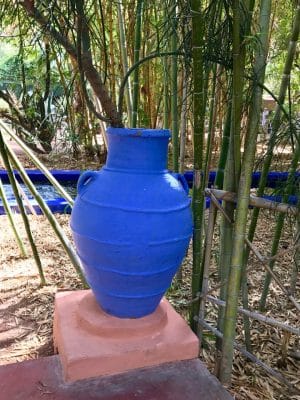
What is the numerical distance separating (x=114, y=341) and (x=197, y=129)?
32.4 inches

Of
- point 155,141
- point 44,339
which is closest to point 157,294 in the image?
point 155,141

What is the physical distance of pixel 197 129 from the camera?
57.9 inches

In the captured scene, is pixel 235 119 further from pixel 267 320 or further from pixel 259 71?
pixel 267 320

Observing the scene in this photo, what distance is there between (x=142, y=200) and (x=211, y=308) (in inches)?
43.8

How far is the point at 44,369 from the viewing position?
1487 millimetres

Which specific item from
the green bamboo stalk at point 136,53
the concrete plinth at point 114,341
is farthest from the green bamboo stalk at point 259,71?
the concrete plinth at point 114,341

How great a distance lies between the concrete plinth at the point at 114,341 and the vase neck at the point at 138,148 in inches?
23.0

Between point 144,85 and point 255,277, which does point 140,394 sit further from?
point 144,85

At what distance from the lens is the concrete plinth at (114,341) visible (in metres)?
1.44

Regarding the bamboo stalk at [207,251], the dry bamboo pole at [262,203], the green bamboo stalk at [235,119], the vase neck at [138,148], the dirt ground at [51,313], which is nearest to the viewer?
the green bamboo stalk at [235,119]

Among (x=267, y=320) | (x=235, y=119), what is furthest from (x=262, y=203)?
(x=267, y=320)

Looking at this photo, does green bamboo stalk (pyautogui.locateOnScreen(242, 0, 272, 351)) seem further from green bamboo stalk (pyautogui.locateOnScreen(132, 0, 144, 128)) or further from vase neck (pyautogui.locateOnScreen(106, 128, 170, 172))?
green bamboo stalk (pyautogui.locateOnScreen(132, 0, 144, 128))

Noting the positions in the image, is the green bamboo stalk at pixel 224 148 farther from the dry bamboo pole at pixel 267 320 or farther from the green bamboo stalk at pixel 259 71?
the dry bamboo pole at pixel 267 320

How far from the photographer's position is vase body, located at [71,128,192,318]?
144cm
